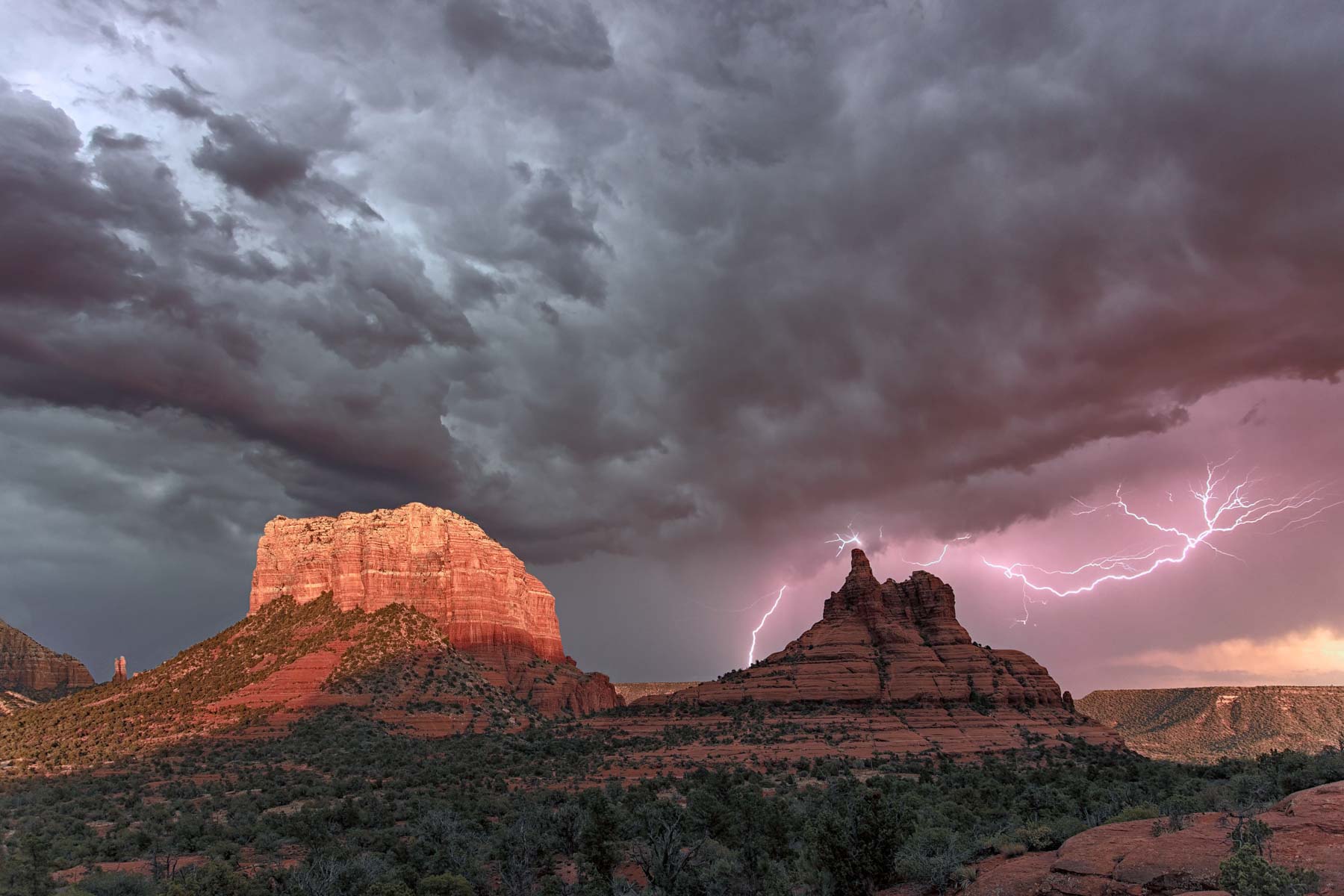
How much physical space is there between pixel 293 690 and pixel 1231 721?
14856 cm

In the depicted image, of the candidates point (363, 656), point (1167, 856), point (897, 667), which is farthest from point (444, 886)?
point (897, 667)

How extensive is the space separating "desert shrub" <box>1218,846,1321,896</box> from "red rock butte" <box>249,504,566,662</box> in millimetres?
107993

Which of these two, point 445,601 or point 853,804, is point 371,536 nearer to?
point 445,601

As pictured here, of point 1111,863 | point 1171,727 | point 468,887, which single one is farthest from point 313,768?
point 1171,727

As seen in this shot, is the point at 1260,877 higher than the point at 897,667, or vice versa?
the point at 897,667

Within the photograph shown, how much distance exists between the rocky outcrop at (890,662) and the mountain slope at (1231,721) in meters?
31.1

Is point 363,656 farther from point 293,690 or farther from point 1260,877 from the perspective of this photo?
point 1260,877

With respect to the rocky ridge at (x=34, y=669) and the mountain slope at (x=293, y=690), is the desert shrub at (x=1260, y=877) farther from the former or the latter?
the rocky ridge at (x=34, y=669)

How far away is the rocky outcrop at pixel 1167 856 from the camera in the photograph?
57.4 ft

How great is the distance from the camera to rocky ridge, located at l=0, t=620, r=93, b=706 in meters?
128

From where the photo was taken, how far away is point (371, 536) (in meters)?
116

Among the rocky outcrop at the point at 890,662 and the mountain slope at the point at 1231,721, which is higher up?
the rocky outcrop at the point at 890,662

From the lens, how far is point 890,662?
100 m

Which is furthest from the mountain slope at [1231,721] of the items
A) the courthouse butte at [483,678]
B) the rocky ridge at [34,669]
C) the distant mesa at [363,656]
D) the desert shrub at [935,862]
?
the rocky ridge at [34,669]
